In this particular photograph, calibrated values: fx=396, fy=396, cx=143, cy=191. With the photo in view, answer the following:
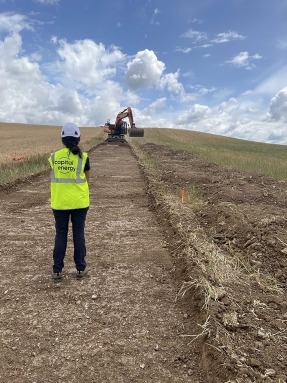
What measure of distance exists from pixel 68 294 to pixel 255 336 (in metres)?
2.26

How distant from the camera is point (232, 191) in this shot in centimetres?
1031

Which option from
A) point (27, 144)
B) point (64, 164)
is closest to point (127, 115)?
point (27, 144)

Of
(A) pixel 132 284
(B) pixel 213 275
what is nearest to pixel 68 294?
(A) pixel 132 284

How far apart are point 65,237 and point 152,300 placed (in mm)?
1471

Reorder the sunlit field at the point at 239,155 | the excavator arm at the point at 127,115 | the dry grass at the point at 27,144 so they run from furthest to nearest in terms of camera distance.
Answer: the excavator arm at the point at 127,115, the dry grass at the point at 27,144, the sunlit field at the point at 239,155

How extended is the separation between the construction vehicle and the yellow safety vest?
29.3 m

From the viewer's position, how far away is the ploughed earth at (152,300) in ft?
Answer: 11.4

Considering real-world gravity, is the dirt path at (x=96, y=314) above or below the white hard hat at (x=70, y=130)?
below

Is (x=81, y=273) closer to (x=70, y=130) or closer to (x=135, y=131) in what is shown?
(x=70, y=130)

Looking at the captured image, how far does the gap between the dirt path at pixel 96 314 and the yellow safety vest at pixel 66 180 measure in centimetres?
101

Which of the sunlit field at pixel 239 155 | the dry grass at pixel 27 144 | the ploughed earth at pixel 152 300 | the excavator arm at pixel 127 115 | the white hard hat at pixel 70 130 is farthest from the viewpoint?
the excavator arm at pixel 127 115

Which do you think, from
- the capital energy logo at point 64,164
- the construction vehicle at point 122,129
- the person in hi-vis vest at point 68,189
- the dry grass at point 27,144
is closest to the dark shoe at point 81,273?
the person in hi-vis vest at point 68,189

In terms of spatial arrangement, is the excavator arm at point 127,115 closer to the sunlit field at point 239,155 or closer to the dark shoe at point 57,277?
the sunlit field at point 239,155

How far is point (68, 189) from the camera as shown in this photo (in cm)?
524
